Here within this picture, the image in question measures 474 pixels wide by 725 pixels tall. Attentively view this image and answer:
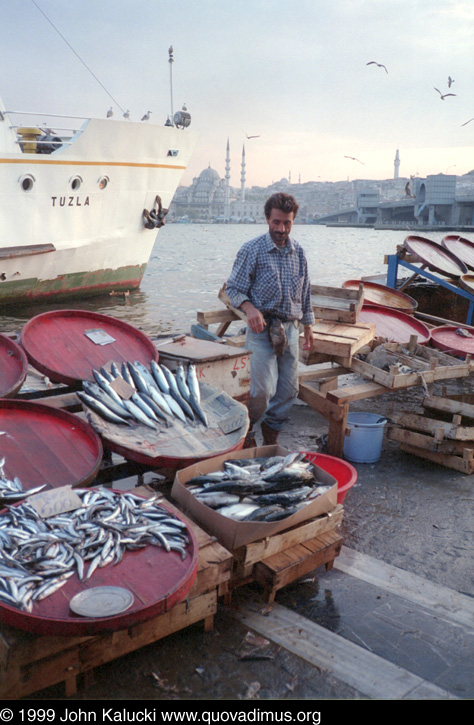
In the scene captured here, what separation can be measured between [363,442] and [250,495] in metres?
2.52

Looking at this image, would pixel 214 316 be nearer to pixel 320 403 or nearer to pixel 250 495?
pixel 320 403

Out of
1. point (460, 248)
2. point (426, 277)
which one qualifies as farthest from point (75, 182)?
point (426, 277)

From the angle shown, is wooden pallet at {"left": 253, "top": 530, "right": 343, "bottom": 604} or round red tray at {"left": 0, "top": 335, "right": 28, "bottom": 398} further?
round red tray at {"left": 0, "top": 335, "right": 28, "bottom": 398}

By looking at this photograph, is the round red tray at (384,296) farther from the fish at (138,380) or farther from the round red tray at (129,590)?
the round red tray at (129,590)

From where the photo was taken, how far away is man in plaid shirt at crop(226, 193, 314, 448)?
4.90 m

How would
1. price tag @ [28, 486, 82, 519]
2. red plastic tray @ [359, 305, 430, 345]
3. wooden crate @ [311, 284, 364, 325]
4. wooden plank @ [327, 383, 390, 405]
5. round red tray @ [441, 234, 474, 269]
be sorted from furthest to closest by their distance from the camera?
round red tray @ [441, 234, 474, 269] → red plastic tray @ [359, 305, 430, 345] → wooden crate @ [311, 284, 364, 325] → wooden plank @ [327, 383, 390, 405] → price tag @ [28, 486, 82, 519]

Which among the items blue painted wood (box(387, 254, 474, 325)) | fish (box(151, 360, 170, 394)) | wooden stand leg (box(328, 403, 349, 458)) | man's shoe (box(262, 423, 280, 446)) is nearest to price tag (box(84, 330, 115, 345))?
fish (box(151, 360, 170, 394))

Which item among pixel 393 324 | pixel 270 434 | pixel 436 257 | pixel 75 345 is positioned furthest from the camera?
pixel 436 257

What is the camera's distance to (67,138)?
1877 centimetres

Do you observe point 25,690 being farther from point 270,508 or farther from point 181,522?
point 270,508

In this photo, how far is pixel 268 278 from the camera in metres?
5.04

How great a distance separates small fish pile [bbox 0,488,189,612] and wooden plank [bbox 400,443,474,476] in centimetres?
349

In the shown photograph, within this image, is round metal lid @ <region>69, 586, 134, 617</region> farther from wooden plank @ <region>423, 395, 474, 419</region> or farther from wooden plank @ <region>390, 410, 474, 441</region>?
wooden plank @ <region>423, 395, 474, 419</region>

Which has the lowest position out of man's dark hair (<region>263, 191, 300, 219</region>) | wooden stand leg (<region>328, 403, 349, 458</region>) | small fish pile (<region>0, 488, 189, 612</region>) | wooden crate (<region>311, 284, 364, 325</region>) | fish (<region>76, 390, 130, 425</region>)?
wooden stand leg (<region>328, 403, 349, 458</region>)
